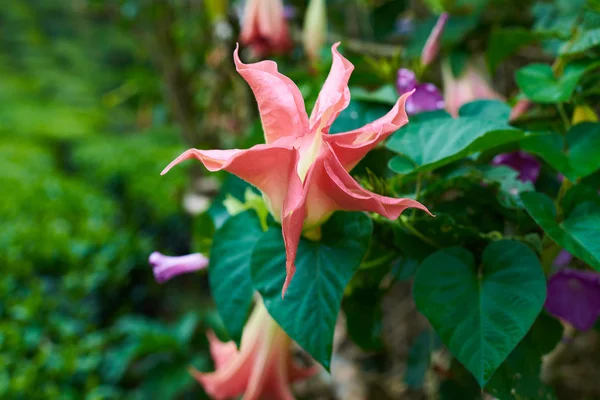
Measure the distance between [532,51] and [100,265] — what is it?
4.26 ft

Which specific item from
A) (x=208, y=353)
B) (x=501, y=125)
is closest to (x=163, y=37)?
(x=208, y=353)

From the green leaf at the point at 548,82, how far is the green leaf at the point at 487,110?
0.09ft

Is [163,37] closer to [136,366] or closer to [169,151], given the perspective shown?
[136,366]

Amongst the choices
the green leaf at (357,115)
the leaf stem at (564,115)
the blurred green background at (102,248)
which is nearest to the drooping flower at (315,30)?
the green leaf at (357,115)

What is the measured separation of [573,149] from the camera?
0.46 meters

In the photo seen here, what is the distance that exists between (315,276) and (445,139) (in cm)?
18

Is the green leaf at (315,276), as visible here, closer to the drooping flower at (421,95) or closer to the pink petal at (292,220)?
the pink petal at (292,220)

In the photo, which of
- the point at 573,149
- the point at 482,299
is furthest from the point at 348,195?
the point at 573,149

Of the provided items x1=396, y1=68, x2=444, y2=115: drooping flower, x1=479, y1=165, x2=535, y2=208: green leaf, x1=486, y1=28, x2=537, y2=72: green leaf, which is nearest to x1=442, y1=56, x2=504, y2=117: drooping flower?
x1=486, y1=28, x2=537, y2=72: green leaf

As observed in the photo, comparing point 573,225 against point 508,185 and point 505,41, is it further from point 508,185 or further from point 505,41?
point 505,41

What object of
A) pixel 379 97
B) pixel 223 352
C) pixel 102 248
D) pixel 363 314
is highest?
pixel 379 97

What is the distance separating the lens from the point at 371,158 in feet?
1.73

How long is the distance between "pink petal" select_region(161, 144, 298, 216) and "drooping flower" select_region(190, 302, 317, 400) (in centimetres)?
22

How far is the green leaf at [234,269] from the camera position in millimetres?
431
